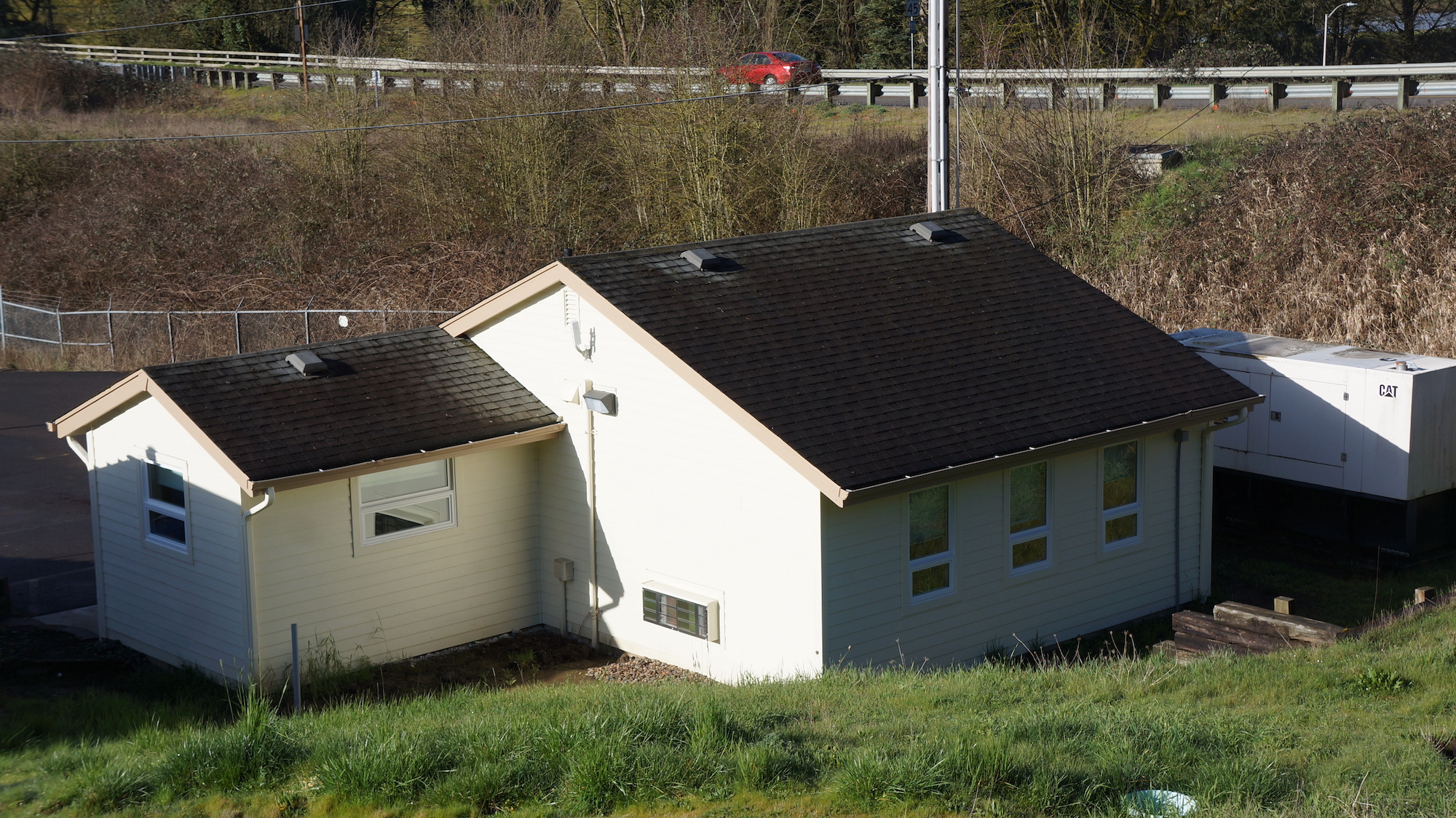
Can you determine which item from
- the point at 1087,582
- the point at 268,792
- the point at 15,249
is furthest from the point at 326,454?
the point at 15,249

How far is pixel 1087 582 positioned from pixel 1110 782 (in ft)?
24.6

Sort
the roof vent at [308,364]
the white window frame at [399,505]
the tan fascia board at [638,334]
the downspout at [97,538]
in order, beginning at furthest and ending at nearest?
the downspout at [97,538] → the roof vent at [308,364] → the white window frame at [399,505] → the tan fascia board at [638,334]

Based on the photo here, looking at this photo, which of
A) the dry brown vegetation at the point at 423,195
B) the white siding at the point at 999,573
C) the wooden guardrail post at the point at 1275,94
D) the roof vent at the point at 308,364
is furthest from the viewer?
the wooden guardrail post at the point at 1275,94

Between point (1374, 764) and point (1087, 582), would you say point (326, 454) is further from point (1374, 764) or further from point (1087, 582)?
point (1374, 764)

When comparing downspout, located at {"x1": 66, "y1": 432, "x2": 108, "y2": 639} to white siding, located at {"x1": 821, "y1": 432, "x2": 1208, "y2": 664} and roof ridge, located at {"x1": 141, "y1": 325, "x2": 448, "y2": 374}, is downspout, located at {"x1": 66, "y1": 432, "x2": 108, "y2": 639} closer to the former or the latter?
roof ridge, located at {"x1": 141, "y1": 325, "x2": 448, "y2": 374}

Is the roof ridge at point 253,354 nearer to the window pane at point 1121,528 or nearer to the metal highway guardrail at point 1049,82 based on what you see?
the window pane at point 1121,528

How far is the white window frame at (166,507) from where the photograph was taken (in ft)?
42.1

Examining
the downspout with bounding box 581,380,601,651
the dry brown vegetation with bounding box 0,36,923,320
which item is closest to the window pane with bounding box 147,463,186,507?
the downspout with bounding box 581,380,601,651

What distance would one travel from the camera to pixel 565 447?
45.8 feet

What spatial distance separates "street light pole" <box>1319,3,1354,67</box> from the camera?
143 feet

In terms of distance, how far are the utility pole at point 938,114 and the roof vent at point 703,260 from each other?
5660 mm

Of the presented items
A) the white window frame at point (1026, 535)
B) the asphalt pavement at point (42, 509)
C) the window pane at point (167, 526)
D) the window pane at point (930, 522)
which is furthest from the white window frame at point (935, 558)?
the asphalt pavement at point (42, 509)

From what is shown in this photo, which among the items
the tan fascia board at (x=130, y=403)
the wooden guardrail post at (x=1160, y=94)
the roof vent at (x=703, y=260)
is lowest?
the tan fascia board at (x=130, y=403)

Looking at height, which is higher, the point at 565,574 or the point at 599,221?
the point at 599,221
